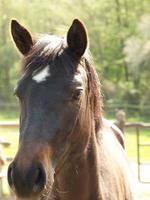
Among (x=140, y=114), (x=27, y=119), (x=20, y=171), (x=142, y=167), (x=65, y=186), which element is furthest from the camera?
(x=140, y=114)

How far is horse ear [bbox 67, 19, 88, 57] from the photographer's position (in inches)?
86.7

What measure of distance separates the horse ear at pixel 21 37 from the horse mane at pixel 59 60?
0.06 meters

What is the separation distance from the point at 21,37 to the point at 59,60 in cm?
27

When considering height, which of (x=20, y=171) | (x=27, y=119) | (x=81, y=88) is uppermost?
(x=81, y=88)

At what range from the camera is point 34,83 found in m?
2.04

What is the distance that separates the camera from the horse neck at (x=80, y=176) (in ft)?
7.53

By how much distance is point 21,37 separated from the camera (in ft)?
7.52

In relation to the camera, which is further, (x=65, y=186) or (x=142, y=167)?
(x=142, y=167)

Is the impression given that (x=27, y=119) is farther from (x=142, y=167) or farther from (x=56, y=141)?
(x=142, y=167)

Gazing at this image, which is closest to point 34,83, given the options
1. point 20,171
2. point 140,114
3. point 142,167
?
point 20,171

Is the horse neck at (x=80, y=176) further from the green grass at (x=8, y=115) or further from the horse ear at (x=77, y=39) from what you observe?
the green grass at (x=8, y=115)

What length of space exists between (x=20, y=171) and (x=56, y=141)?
0.26 meters

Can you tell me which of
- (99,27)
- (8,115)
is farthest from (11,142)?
(99,27)

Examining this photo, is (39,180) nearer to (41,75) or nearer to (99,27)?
(41,75)
